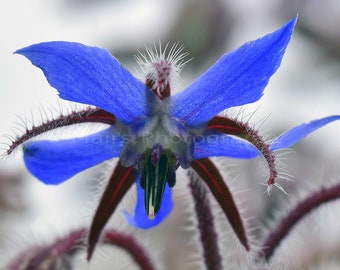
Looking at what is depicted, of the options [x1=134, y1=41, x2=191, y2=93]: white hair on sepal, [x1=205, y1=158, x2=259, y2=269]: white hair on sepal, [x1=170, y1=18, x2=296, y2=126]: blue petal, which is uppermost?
[x1=134, y1=41, x2=191, y2=93]: white hair on sepal

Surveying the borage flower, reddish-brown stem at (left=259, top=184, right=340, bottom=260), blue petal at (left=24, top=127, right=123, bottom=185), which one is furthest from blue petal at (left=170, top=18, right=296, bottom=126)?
reddish-brown stem at (left=259, top=184, right=340, bottom=260)

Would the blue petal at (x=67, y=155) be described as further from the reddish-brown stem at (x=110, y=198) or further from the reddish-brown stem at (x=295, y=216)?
the reddish-brown stem at (x=295, y=216)

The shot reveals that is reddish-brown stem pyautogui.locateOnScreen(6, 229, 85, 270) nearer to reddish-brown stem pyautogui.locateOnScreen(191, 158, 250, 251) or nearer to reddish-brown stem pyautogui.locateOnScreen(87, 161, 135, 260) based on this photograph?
reddish-brown stem pyautogui.locateOnScreen(87, 161, 135, 260)

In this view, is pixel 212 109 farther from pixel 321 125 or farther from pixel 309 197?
pixel 309 197

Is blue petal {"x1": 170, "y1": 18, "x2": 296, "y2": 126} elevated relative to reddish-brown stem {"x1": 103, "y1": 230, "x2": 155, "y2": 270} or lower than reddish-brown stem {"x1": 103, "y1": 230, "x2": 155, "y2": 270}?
elevated

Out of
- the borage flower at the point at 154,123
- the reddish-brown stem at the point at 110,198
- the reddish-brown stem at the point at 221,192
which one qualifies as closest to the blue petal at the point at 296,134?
the borage flower at the point at 154,123

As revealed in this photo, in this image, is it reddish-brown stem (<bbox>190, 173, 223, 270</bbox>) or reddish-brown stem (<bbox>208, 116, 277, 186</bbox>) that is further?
reddish-brown stem (<bbox>190, 173, 223, 270</bbox>)

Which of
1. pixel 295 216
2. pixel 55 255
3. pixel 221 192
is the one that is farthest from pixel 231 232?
pixel 55 255
